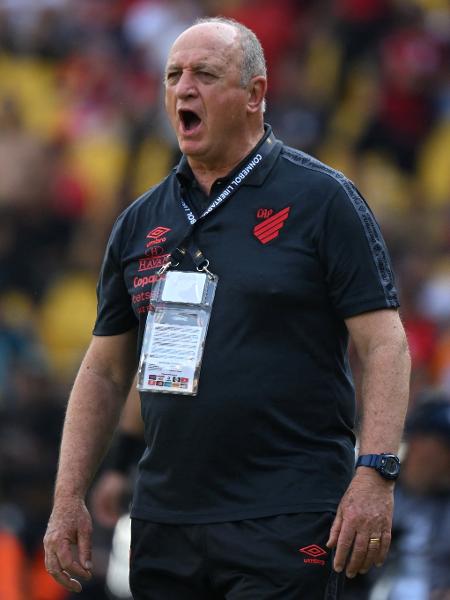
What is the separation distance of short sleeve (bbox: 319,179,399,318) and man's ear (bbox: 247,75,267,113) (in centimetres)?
43

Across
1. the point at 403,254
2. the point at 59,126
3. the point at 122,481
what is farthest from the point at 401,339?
the point at 59,126

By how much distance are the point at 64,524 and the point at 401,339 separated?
1200mm

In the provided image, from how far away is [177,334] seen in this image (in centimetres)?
427

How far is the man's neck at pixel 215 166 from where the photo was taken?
4414 millimetres

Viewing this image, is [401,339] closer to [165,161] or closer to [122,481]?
[122,481]

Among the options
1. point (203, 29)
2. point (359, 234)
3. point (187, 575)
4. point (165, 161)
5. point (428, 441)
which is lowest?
point (187, 575)

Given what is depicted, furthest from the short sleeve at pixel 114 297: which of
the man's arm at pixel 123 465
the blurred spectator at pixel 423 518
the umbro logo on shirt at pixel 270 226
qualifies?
the blurred spectator at pixel 423 518

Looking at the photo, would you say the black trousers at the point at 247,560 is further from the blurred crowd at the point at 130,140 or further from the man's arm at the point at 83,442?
the blurred crowd at the point at 130,140

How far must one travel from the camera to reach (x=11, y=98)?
11.8 m

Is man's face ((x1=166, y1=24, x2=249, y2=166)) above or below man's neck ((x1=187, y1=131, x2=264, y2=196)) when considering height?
above

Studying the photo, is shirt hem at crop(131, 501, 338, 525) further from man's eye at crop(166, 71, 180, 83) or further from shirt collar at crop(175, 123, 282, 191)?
man's eye at crop(166, 71, 180, 83)

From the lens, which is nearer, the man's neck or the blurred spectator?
the man's neck

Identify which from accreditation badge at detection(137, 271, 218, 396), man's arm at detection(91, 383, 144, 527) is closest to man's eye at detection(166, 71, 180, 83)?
accreditation badge at detection(137, 271, 218, 396)

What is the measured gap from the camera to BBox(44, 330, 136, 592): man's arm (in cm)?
438
